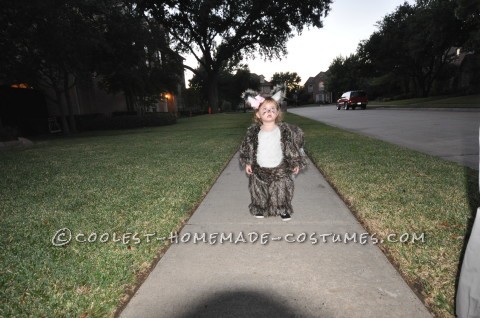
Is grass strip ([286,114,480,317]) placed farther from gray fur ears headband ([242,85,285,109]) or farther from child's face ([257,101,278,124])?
gray fur ears headband ([242,85,285,109])

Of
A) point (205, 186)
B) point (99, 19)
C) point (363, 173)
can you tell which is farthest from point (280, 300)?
point (99, 19)

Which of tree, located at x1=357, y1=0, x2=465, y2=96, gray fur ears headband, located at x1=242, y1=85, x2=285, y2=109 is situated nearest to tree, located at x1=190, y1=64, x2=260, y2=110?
tree, located at x1=357, y1=0, x2=465, y2=96

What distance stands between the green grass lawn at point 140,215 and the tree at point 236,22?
2606cm

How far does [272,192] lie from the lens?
139 inches

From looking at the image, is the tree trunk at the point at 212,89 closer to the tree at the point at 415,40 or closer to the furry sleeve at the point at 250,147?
the tree at the point at 415,40

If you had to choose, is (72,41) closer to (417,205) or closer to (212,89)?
(417,205)

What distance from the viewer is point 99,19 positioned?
1702 centimetres

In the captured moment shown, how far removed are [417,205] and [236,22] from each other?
3260 cm

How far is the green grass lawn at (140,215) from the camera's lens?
2154 millimetres

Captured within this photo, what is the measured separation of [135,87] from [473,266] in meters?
23.0

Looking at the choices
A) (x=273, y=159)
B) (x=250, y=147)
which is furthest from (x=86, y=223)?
(x=273, y=159)

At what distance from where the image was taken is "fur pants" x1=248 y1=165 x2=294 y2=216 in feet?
11.4

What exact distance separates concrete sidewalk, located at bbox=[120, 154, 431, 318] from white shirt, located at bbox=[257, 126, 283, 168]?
0.71 meters

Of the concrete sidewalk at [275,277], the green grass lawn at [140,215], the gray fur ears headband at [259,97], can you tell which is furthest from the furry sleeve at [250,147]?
the green grass lawn at [140,215]
